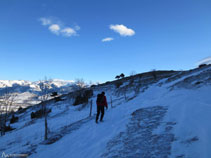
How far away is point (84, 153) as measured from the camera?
4.57m

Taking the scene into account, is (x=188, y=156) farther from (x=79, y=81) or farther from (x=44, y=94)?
(x=79, y=81)

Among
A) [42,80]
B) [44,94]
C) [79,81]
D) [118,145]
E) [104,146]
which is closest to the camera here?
[118,145]

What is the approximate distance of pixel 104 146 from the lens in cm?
461

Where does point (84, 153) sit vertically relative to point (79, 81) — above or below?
below

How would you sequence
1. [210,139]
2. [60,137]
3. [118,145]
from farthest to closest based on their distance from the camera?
[60,137], [118,145], [210,139]

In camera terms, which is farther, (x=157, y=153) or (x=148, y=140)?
(x=148, y=140)

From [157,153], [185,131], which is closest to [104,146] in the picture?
[157,153]

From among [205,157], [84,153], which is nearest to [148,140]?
[205,157]

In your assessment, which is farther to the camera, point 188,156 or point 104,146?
point 104,146

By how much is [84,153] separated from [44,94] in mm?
7632

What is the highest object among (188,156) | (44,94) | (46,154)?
(44,94)

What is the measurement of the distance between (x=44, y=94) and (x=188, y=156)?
10.4 m

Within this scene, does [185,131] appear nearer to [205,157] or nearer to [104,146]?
[205,157]

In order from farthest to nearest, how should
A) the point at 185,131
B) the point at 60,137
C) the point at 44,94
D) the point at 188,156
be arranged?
1. the point at 44,94
2. the point at 60,137
3. the point at 185,131
4. the point at 188,156
